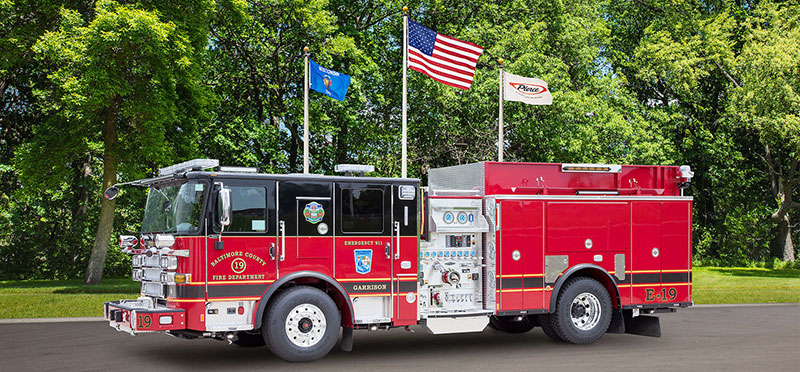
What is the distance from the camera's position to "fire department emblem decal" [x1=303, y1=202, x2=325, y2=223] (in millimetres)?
11273

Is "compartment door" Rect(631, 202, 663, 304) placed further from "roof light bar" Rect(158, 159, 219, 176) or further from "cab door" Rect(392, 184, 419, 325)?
"roof light bar" Rect(158, 159, 219, 176)

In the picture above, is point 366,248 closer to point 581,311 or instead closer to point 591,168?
point 581,311

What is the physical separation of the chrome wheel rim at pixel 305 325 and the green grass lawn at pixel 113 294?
8.80 m

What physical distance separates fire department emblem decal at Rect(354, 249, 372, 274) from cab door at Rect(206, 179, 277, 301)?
1248mm

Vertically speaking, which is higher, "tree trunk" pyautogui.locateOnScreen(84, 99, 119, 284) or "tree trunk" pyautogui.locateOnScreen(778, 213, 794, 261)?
"tree trunk" pyautogui.locateOnScreen(84, 99, 119, 284)

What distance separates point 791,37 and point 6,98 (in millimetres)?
34227

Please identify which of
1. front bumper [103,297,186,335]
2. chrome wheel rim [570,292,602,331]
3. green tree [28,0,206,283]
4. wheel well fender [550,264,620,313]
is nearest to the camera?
front bumper [103,297,186,335]

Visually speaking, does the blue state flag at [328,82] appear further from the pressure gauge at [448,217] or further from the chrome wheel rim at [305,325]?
the chrome wheel rim at [305,325]

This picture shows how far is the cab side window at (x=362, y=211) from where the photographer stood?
11.6 metres

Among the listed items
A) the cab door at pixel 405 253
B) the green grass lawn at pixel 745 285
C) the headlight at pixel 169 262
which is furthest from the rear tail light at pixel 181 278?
the green grass lawn at pixel 745 285

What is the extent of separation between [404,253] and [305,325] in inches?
73.0

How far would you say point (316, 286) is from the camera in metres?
11.6

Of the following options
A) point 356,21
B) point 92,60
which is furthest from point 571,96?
point 92,60

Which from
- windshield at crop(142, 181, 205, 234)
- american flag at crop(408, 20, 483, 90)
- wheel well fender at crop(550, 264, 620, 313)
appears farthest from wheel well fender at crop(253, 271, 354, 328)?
american flag at crop(408, 20, 483, 90)
